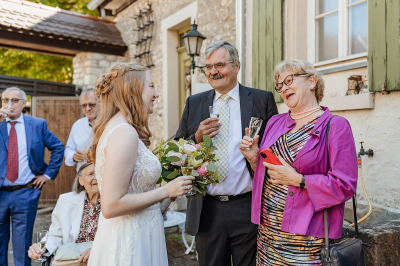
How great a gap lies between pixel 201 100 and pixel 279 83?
756 mm

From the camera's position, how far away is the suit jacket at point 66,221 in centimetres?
293

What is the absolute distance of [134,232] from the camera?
6.48 feet

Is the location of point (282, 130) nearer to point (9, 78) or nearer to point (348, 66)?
point (348, 66)

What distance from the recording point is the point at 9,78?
858 cm

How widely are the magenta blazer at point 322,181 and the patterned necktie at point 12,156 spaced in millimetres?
3325

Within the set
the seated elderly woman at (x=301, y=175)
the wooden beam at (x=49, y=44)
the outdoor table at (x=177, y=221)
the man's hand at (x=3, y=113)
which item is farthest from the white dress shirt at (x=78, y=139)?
the wooden beam at (x=49, y=44)

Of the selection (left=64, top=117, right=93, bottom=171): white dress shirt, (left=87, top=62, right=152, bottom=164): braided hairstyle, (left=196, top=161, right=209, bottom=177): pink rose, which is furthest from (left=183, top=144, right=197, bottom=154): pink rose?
(left=64, top=117, right=93, bottom=171): white dress shirt

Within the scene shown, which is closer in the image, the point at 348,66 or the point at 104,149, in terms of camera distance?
the point at 104,149

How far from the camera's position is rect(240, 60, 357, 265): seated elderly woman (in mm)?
1885

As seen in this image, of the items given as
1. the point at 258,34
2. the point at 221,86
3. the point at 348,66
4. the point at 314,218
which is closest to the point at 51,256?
the point at 221,86

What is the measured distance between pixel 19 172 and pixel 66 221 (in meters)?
1.56

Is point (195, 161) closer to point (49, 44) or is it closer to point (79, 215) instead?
point (79, 215)

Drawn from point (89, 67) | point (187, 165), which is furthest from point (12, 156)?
point (89, 67)

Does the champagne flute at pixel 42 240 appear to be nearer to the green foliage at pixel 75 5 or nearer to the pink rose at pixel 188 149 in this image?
the pink rose at pixel 188 149
